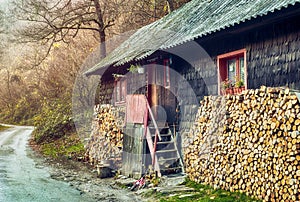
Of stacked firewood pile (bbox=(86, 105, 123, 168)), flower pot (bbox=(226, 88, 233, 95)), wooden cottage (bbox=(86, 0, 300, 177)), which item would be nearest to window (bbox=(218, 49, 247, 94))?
wooden cottage (bbox=(86, 0, 300, 177))

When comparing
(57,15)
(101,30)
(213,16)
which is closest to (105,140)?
(213,16)

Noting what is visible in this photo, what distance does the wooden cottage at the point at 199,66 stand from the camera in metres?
7.80

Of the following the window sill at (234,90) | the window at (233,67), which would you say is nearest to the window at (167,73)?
the window at (233,67)

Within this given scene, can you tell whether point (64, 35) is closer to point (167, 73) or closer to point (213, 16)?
point (167, 73)

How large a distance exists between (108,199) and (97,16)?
55.7 ft

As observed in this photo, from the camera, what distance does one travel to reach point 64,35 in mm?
23219

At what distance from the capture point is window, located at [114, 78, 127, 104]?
15.9 meters

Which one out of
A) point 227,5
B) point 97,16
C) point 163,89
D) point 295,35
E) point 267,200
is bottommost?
point 267,200

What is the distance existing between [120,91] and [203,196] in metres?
9.13

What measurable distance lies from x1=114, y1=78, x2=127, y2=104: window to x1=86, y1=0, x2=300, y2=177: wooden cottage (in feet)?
1.74

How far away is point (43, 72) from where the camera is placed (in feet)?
101

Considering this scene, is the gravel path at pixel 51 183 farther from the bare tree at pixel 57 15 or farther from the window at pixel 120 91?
the bare tree at pixel 57 15

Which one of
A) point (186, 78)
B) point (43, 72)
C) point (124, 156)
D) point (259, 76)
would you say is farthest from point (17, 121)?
point (259, 76)

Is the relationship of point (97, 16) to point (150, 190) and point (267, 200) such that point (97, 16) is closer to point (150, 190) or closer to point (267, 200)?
point (150, 190)
